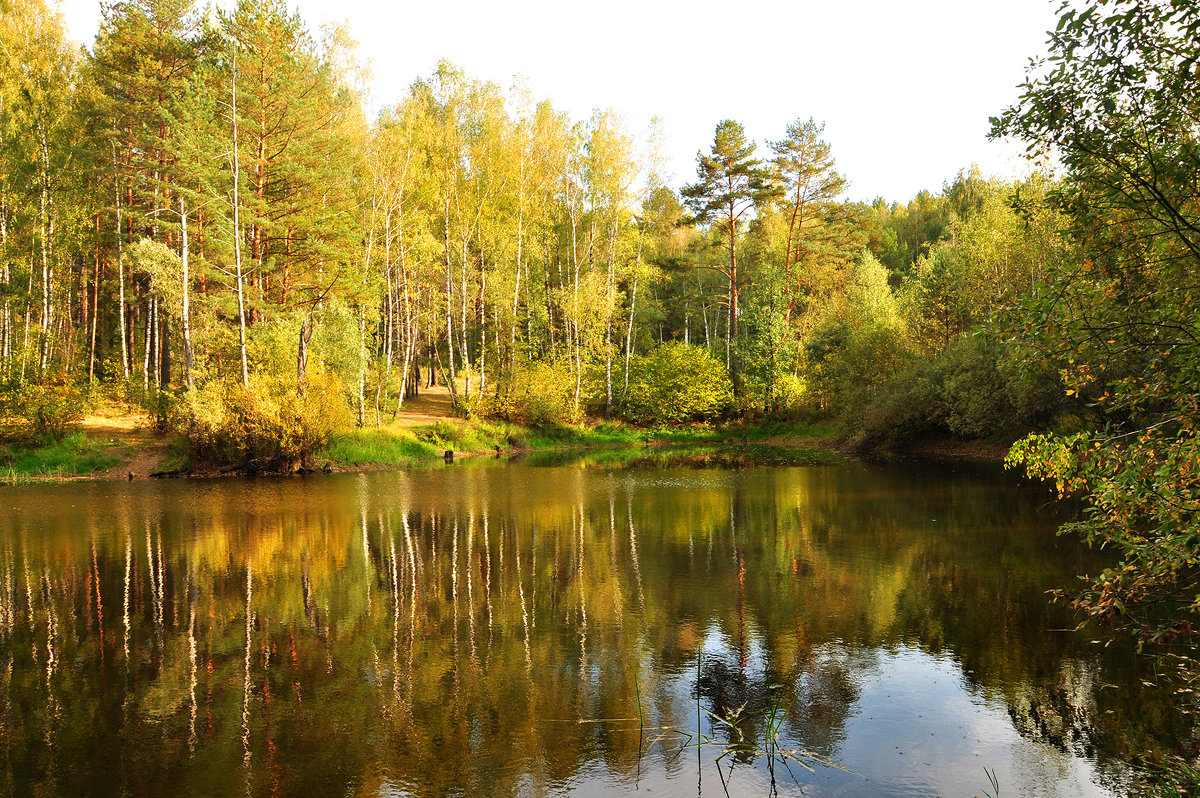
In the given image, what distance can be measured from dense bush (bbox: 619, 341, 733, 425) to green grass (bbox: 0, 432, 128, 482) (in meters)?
26.2

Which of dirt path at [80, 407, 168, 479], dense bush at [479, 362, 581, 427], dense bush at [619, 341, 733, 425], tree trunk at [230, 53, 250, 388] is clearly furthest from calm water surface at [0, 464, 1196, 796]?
dense bush at [619, 341, 733, 425]

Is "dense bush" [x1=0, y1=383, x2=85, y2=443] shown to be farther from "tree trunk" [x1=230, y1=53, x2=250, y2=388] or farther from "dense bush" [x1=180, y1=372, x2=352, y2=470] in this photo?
"tree trunk" [x1=230, y1=53, x2=250, y2=388]

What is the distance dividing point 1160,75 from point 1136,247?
1349 mm

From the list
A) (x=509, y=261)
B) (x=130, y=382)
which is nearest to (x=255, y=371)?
(x=130, y=382)

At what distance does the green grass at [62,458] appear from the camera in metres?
26.7

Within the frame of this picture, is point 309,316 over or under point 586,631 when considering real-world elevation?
over

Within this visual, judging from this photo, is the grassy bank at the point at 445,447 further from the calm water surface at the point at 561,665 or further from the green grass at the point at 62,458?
the calm water surface at the point at 561,665

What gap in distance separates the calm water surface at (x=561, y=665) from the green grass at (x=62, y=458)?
41.4 ft

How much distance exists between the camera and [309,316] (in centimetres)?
3034

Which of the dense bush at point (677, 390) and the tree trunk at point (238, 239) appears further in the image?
the dense bush at point (677, 390)

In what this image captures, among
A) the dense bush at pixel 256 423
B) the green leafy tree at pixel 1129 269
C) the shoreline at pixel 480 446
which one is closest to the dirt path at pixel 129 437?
the shoreline at pixel 480 446

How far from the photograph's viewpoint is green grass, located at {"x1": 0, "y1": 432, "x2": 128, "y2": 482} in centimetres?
2670

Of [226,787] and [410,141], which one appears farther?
[410,141]

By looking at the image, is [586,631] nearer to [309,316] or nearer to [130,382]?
[309,316]
